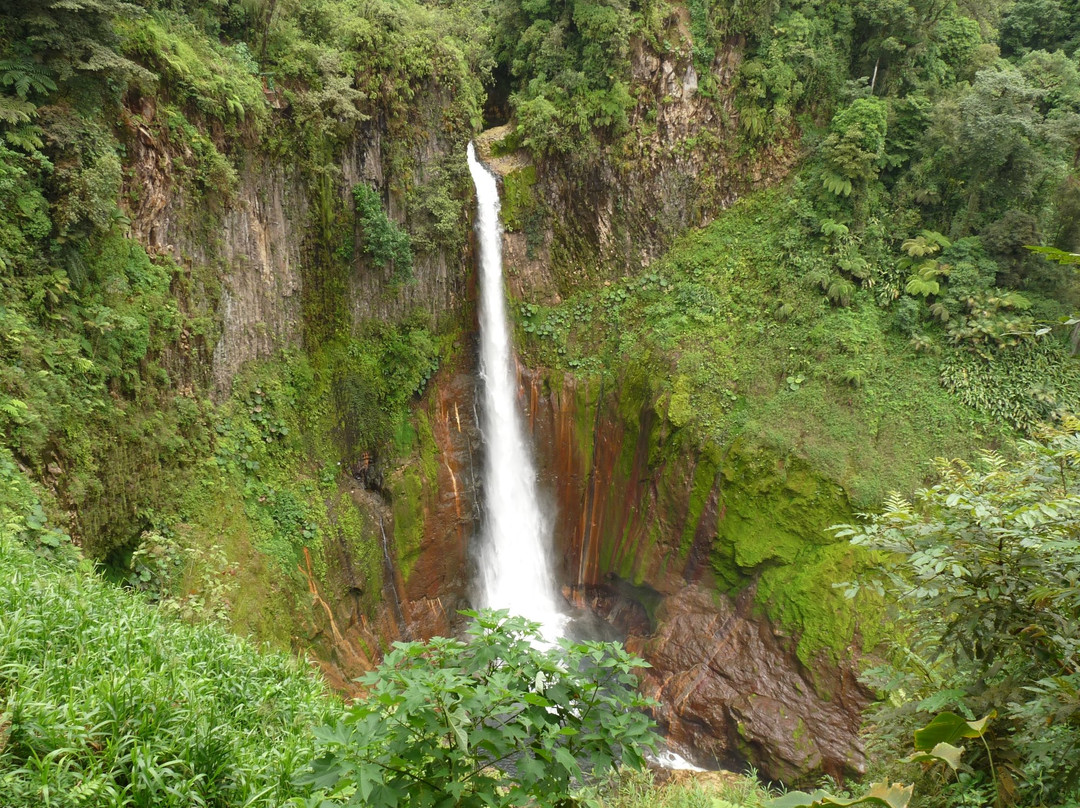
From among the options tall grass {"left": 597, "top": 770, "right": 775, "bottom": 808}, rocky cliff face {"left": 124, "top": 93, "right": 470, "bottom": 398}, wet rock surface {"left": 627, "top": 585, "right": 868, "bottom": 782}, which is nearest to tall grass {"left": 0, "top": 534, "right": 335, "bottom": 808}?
tall grass {"left": 597, "top": 770, "right": 775, "bottom": 808}

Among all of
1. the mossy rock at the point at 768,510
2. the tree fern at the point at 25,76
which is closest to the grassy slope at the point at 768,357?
the mossy rock at the point at 768,510

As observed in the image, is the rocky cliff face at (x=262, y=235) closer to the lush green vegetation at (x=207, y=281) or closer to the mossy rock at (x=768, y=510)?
the lush green vegetation at (x=207, y=281)

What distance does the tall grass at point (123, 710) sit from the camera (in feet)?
8.89

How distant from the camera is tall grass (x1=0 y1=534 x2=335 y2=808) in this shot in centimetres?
271

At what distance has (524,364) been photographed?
14.6 meters

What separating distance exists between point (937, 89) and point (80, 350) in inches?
731

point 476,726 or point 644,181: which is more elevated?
point 644,181

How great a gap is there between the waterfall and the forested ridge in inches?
20.9

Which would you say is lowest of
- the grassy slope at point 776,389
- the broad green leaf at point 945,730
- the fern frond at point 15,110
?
the grassy slope at point 776,389

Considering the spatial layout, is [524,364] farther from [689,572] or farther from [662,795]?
[662,795]

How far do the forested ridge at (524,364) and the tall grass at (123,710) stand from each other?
0.09 feet

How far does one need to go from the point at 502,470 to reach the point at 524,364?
8.57 feet

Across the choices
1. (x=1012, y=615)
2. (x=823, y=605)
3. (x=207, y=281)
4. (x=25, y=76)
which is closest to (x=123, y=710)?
(x=1012, y=615)

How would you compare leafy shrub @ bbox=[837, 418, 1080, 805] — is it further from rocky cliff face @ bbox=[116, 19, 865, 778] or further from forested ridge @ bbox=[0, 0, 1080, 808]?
rocky cliff face @ bbox=[116, 19, 865, 778]
